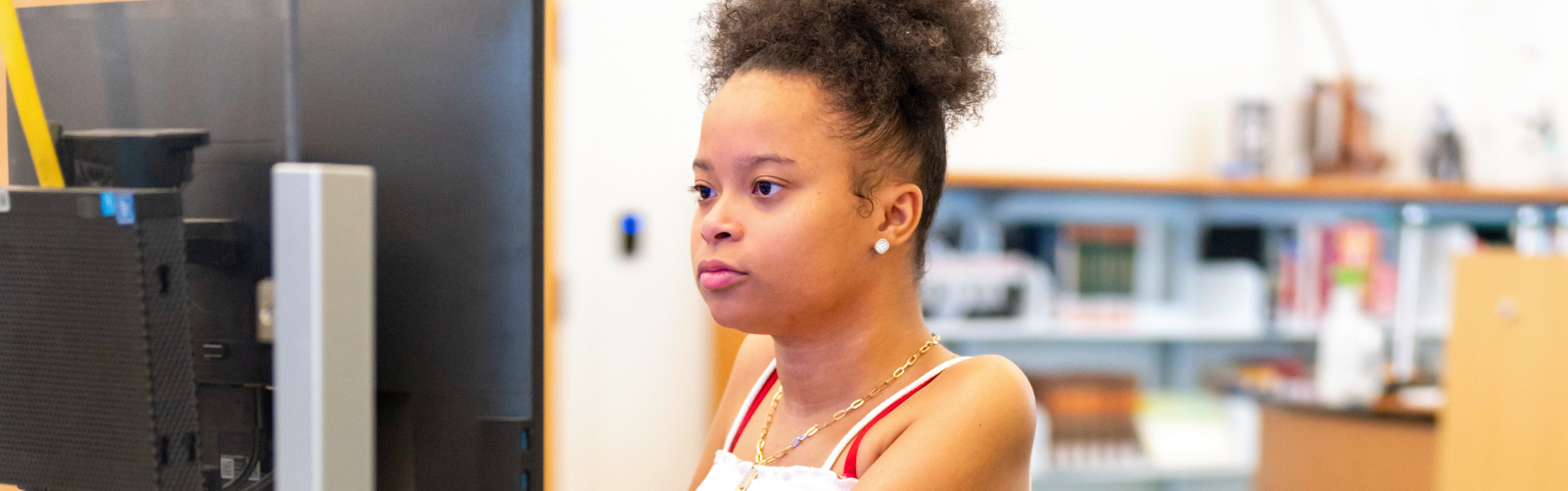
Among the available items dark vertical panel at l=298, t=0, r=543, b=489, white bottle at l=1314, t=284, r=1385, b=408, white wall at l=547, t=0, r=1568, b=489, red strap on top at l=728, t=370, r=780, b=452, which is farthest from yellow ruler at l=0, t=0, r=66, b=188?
white bottle at l=1314, t=284, r=1385, b=408

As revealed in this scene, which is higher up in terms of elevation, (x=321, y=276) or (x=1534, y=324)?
(x=321, y=276)

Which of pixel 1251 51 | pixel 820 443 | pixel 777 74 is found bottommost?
pixel 820 443

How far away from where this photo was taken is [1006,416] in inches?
28.3

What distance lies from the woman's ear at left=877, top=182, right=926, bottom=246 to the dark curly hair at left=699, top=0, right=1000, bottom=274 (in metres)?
0.01

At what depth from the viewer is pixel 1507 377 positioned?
1.93 meters

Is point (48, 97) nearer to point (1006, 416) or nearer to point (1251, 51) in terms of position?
point (1006, 416)

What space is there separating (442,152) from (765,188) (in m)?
0.20

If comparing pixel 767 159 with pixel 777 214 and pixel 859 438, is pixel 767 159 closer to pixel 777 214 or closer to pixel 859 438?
pixel 777 214

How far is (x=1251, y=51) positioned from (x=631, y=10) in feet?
6.15

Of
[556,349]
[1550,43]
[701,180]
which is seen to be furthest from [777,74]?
[1550,43]

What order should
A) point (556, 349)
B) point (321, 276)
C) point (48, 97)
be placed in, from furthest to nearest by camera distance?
1. point (556, 349)
2. point (48, 97)
3. point (321, 276)

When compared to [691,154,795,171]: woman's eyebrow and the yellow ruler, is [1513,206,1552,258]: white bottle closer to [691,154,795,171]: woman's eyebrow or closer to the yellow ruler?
[691,154,795,171]: woman's eyebrow

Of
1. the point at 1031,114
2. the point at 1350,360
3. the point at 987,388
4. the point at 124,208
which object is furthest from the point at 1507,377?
the point at 124,208

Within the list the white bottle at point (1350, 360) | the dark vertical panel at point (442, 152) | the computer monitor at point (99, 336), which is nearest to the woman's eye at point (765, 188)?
the dark vertical panel at point (442, 152)
